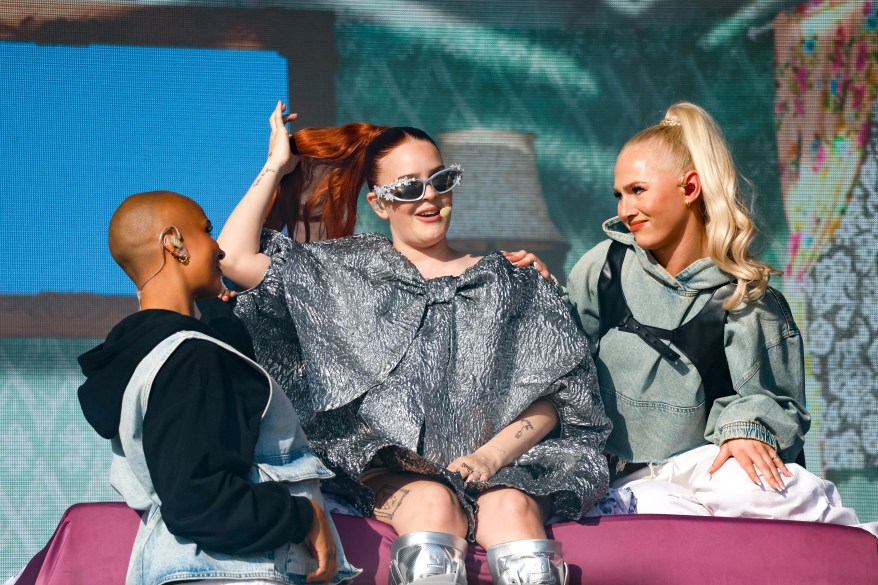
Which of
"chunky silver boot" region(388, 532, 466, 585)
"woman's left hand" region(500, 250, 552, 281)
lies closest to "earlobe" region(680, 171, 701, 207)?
"woman's left hand" region(500, 250, 552, 281)

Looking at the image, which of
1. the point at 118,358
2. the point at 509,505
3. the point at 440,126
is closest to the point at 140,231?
the point at 118,358

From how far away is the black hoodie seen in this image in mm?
1754

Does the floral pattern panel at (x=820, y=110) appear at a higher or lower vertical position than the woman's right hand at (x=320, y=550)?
higher

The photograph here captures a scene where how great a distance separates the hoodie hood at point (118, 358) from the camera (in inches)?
74.8

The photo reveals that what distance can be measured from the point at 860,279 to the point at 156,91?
2.51 metres

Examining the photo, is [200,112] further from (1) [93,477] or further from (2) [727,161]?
(2) [727,161]

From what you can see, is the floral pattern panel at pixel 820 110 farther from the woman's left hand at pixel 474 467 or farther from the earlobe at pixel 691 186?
the woman's left hand at pixel 474 467

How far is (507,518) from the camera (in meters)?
2.24

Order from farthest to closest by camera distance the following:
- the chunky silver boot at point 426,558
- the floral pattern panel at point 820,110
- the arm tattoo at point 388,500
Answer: the floral pattern panel at point 820,110, the arm tattoo at point 388,500, the chunky silver boot at point 426,558

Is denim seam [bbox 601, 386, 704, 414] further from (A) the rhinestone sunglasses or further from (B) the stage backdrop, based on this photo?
(B) the stage backdrop

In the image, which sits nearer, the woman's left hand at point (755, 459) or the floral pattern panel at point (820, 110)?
the woman's left hand at point (755, 459)

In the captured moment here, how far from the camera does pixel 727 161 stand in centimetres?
279

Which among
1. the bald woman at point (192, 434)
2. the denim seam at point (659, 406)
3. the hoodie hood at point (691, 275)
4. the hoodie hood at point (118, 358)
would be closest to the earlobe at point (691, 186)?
the hoodie hood at point (691, 275)

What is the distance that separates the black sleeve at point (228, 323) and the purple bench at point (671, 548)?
0.43 m
